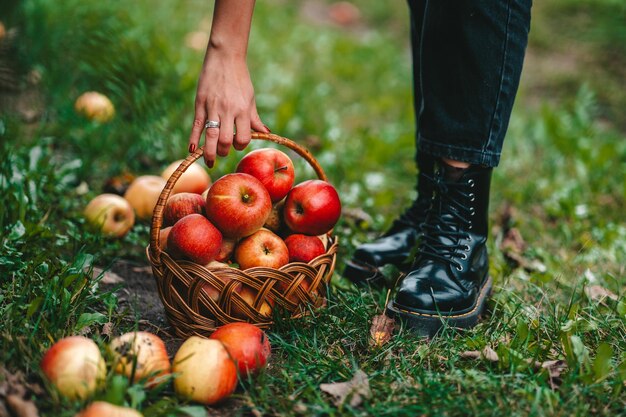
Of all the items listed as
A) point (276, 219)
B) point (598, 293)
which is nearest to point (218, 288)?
point (276, 219)

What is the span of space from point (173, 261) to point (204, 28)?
4.21m

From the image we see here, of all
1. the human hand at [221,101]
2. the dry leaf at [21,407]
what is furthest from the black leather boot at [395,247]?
the dry leaf at [21,407]

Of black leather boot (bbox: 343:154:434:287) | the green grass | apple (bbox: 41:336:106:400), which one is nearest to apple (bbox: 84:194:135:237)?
the green grass

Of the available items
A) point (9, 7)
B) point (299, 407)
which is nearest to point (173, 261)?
point (299, 407)

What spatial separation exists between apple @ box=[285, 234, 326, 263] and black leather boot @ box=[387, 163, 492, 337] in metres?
0.30

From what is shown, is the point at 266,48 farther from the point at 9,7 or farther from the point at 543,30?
the point at 543,30

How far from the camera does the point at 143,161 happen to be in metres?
3.28

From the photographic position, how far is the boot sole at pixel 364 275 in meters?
2.28

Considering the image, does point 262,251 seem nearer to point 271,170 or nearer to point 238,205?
point 238,205

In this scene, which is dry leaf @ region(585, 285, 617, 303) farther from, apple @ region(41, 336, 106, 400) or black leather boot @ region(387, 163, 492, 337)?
apple @ region(41, 336, 106, 400)

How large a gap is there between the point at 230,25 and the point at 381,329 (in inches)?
41.3

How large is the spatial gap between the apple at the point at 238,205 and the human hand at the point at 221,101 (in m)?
0.13

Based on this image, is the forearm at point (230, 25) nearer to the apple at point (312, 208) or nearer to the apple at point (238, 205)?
the apple at point (238, 205)

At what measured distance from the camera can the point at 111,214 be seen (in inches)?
99.6
